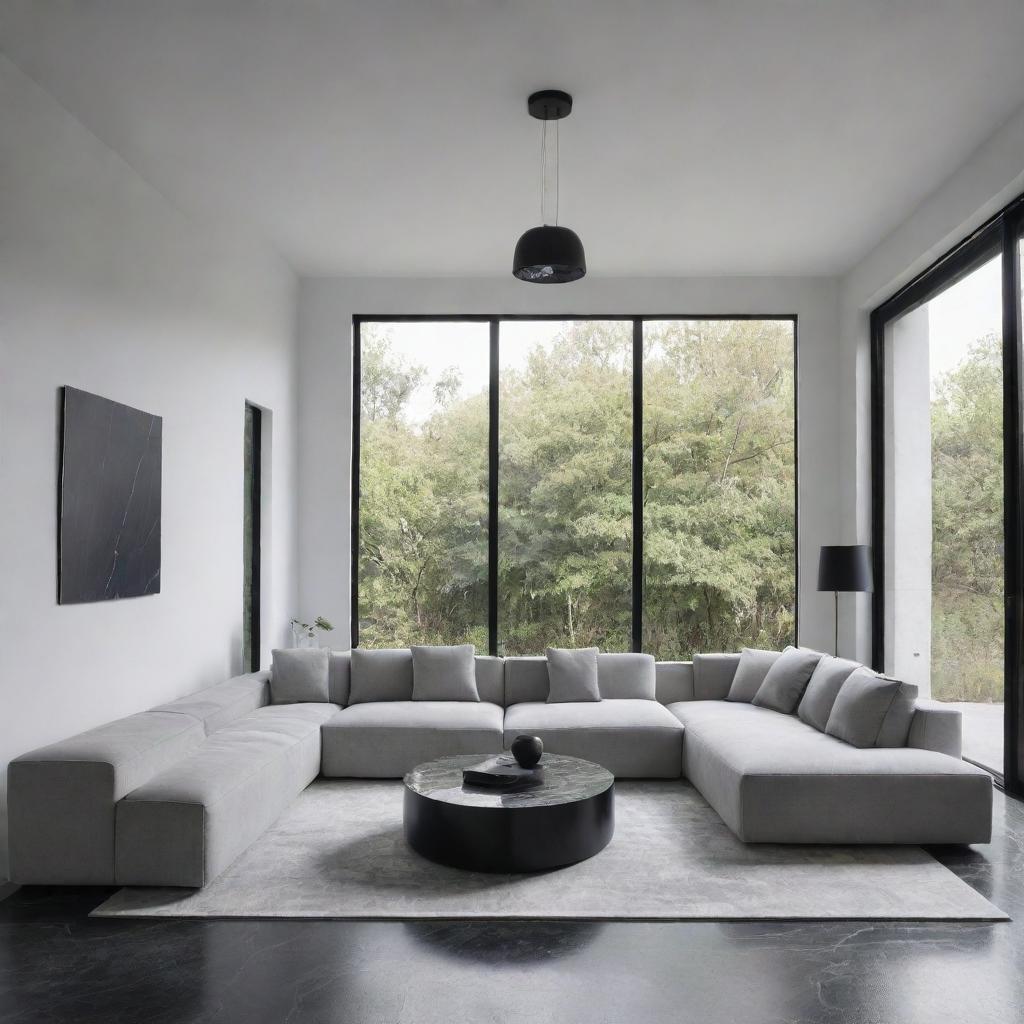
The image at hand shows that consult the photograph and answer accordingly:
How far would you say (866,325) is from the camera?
6559mm

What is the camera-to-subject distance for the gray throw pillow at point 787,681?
17.0ft

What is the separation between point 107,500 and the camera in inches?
165

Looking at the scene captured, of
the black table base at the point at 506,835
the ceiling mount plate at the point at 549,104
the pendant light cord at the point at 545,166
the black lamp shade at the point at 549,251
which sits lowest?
the black table base at the point at 506,835

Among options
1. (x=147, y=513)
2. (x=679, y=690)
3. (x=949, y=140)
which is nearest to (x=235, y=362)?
(x=147, y=513)

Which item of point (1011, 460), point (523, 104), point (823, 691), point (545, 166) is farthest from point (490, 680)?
point (523, 104)

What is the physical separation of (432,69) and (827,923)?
364cm

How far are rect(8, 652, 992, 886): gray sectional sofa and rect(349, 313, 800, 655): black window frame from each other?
103 cm

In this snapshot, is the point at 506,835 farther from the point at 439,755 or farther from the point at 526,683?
the point at 526,683

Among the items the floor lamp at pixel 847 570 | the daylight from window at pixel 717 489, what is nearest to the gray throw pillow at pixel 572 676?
the daylight from window at pixel 717 489

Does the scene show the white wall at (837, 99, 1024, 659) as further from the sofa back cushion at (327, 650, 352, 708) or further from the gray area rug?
the sofa back cushion at (327, 650, 352, 708)

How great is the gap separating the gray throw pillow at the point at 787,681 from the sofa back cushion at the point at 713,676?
450 mm

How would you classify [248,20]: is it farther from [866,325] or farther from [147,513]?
[866,325]

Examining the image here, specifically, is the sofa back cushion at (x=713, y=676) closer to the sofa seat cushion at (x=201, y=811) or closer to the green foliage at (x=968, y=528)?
the green foliage at (x=968, y=528)

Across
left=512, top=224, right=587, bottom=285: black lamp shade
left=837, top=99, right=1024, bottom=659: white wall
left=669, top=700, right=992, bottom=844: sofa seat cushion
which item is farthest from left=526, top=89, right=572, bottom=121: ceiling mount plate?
left=669, top=700, right=992, bottom=844: sofa seat cushion
